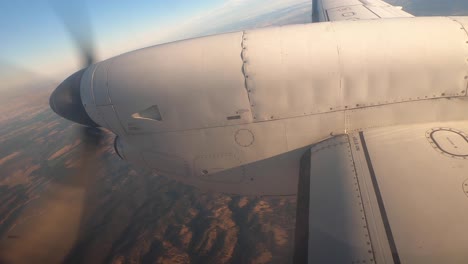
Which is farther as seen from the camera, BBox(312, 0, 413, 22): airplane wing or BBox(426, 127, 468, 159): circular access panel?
BBox(312, 0, 413, 22): airplane wing

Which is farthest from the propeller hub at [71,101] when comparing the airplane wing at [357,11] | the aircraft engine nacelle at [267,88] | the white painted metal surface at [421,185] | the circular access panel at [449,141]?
the airplane wing at [357,11]

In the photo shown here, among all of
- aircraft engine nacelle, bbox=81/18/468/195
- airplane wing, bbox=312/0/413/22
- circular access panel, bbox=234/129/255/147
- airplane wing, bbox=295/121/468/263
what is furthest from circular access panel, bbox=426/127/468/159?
airplane wing, bbox=312/0/413/22

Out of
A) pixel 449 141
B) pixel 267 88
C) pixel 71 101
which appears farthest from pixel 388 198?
pixel 71 101

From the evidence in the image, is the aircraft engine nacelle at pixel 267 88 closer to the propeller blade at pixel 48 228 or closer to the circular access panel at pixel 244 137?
the circular access panel at pixel 244 137

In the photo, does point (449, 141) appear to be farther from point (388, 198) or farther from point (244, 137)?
point (244, 137)

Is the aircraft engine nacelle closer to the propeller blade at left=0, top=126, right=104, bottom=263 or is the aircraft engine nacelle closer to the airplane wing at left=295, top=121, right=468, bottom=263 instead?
the airplane wing at left=295, top=121, right=468, bottom=263

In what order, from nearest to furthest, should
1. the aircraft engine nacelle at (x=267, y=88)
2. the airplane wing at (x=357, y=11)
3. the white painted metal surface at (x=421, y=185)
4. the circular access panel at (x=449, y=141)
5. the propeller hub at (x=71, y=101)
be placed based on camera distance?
1. the white painted metal surface at (x=421, y=185)
2. the circular access panel at (x=449, y=141)
3. the aircraft engine nacelle at (x=267, y=88)
4. the propeller hub at (x=71, y=101)
5. the airplane wing at (x=357, y=11)
